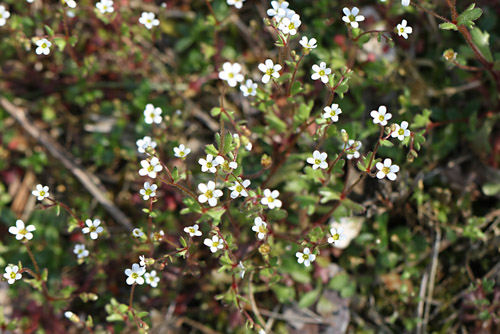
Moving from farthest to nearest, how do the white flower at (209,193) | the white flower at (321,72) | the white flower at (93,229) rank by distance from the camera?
the white flower at (93,229) → the white flower at (321,72) → the white flower at (209,193)

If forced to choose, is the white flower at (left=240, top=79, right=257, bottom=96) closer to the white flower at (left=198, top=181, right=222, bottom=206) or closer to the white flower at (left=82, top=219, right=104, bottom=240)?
the white flower at (left=198, top=181, right=222, bottom=206)

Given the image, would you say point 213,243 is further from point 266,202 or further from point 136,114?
point 136,114

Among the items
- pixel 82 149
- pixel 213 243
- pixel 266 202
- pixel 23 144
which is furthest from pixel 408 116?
pixel 23 144

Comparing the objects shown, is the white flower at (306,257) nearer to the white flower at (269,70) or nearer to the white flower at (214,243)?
the white flower at (214,243)


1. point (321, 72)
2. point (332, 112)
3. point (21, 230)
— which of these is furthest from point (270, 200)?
point (21, 230)

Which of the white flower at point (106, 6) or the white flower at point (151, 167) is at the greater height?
the white flower at point (106, 6)

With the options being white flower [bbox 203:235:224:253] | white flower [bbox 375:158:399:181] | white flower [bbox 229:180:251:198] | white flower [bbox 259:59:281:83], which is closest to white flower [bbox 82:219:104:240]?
white flower [bbox 203:235:224:253]

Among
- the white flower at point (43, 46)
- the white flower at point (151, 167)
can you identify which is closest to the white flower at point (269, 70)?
the white flower at point (151, 167)
